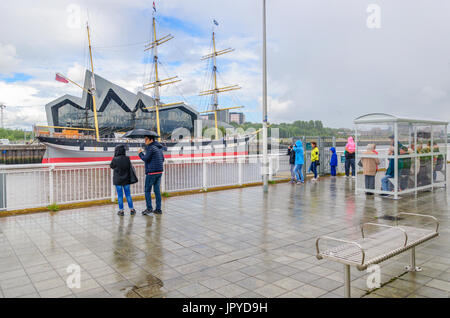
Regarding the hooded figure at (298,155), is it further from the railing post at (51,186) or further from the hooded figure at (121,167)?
the railing post at (51,186)

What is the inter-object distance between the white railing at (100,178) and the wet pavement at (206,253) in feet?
2.52

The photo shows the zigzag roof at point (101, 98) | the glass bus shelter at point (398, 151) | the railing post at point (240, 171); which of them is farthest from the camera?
the zigzag roof at point (101, 98)

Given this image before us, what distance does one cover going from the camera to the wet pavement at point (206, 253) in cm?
378

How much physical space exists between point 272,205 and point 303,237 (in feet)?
9.95

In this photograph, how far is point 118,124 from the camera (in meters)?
70.0

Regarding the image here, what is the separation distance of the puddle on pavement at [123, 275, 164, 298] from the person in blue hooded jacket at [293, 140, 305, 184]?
977 centimetres

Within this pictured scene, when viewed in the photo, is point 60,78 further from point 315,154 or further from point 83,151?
point 315,154

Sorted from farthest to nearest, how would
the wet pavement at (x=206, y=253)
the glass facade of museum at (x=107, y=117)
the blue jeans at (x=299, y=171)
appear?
1. the glass facade of museum at (x=107, y=117)
2. the blue jeans at (x=299, y=171)
3. the wet pavement at (x=206, y=253)

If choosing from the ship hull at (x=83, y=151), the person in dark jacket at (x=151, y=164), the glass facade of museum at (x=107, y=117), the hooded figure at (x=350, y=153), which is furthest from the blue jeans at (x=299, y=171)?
the glass facade of museum at (x=107, y=117)

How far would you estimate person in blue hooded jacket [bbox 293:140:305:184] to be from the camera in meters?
13.0

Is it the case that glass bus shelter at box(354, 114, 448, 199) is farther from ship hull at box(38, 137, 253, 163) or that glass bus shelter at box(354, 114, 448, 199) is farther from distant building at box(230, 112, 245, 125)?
distant building at box(230, 112, 245, 125)

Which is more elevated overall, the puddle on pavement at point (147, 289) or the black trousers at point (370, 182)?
the black trousers at point (370, 182)

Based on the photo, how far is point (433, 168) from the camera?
10938 mm
